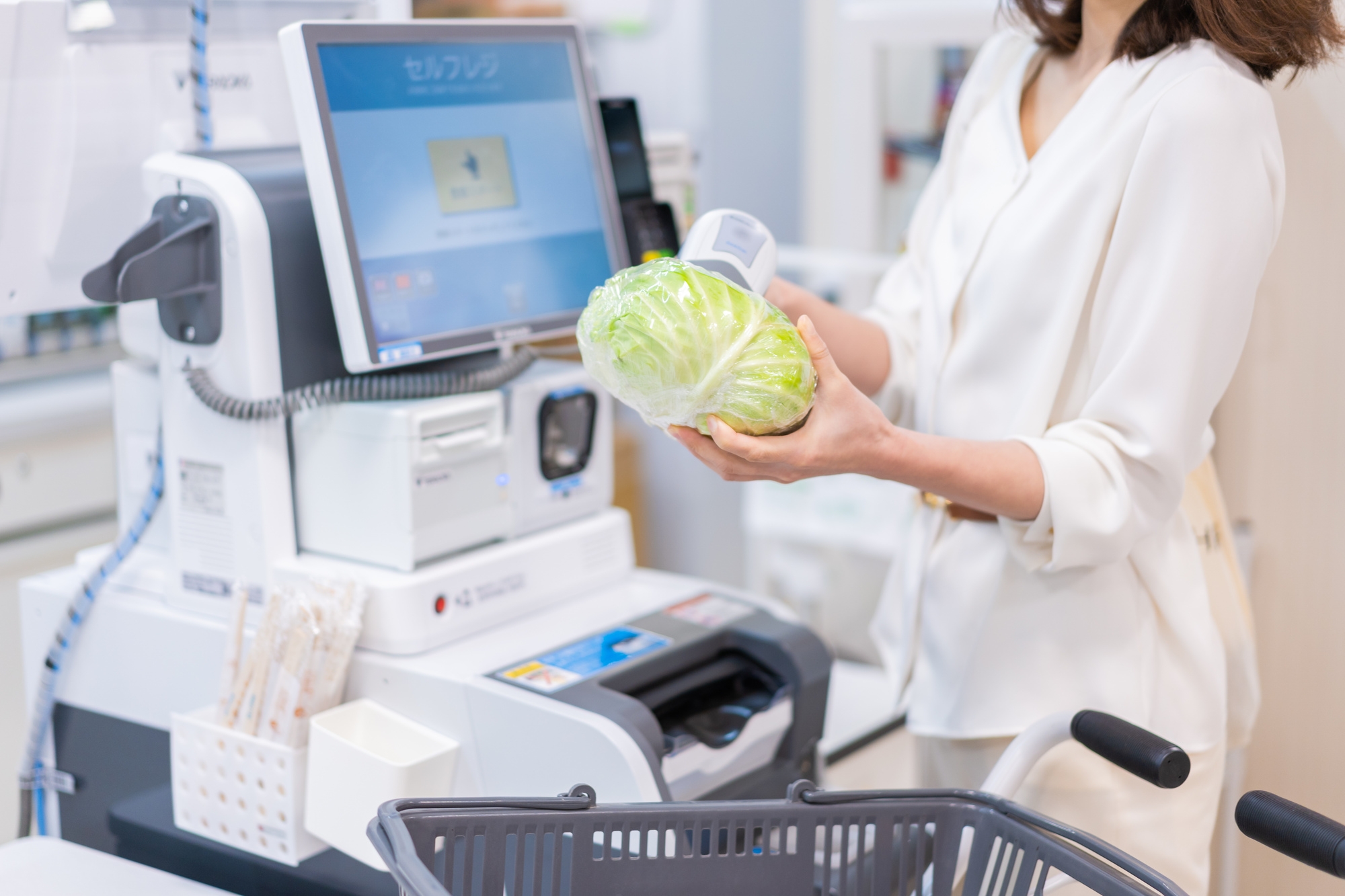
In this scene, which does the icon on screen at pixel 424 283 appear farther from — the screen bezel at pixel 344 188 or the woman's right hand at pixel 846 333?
the woman's right hand at pixel 846 333

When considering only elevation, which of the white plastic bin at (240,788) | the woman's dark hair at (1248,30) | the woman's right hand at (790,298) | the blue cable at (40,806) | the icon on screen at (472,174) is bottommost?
the blue cable at (40,806)

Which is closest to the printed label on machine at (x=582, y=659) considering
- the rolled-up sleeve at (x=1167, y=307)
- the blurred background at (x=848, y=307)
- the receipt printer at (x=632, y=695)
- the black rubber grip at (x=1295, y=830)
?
the receipt printer at (x=632, y=695)

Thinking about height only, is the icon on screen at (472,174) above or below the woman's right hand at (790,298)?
above

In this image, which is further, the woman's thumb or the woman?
the woman

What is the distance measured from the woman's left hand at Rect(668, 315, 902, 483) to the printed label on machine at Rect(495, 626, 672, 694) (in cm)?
35

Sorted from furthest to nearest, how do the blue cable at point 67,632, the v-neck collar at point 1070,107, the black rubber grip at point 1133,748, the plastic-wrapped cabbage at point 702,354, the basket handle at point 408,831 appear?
1. the blue cable at point 67,632
2. the v-neck collar at point 1070,107
3. the black rubber grip at point 1133,748
4. the plastic-wrapped cabbage at point 702,354
5. the basket handle at point 408,831

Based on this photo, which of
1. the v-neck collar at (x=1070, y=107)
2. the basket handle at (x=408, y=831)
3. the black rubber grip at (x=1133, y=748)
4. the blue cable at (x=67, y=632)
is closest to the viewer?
the basket handle at (x=408, y=831)

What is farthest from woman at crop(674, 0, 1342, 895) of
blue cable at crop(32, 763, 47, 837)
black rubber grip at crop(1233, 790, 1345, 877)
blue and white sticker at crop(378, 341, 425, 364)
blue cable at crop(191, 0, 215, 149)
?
blue cable at crop(32, 763, 47, 837)

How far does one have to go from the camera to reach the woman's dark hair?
1155 millimetres

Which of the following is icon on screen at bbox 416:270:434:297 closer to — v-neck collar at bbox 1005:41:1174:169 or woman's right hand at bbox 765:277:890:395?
woman's right hand at bbox 765:277:890:395

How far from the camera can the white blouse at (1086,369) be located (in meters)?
1.12

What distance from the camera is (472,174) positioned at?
4.56ft

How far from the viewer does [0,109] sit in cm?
132

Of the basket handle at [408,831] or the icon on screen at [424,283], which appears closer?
the basket handle at [408,831]
